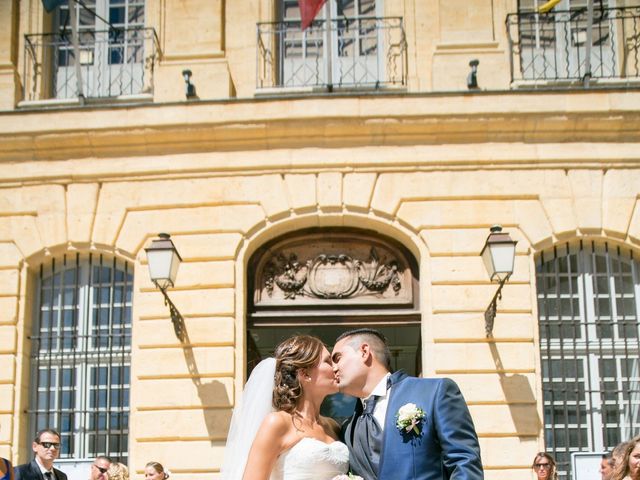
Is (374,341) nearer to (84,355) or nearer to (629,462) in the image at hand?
(629,462)

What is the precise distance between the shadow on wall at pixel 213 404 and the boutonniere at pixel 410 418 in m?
6.50

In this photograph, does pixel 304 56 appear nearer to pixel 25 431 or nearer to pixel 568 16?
pixel 568 16

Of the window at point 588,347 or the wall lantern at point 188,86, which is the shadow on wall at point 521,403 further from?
the wall lantern at point 188,86

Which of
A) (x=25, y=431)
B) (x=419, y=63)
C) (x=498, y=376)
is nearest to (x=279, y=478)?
(x=498, y=376)

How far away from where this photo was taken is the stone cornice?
1244 cm

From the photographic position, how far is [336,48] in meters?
13.7

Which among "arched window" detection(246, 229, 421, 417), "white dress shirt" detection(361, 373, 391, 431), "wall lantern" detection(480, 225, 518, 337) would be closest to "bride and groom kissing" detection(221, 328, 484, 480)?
"white dress shirt" detection(361, 373, 391, 431)

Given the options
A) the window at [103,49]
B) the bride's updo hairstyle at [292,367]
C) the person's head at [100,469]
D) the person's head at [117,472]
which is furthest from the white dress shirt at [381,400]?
the window at [103,49]

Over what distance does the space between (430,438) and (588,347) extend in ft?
23.6

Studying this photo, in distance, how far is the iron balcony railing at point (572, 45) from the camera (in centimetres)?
1317

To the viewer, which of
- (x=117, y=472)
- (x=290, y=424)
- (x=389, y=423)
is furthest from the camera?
(x=117, y=472)

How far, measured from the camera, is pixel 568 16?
1348cm

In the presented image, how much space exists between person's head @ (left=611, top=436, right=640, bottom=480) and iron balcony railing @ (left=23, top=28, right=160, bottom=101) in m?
8.19

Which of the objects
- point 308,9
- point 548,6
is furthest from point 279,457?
→ point 548,6
